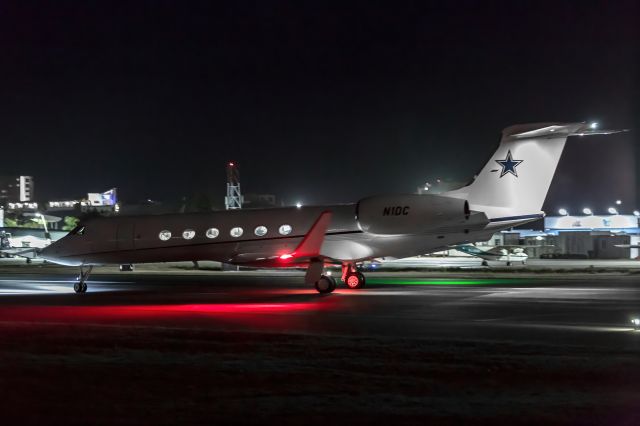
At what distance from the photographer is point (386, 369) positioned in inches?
373

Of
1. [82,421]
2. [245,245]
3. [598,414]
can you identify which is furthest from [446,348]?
[245,245]

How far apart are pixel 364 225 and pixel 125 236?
918 centimetres

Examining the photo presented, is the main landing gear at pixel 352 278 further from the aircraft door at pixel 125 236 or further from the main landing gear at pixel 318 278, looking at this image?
the aircraft door at pixel 125 236

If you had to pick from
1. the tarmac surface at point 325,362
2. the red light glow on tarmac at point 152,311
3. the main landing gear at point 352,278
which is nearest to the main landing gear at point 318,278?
the main landing gear at point 352,278

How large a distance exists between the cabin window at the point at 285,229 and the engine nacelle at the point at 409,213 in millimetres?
2443

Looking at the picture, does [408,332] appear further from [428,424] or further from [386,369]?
[428,424]

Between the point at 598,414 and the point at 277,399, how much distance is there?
10.9 ft

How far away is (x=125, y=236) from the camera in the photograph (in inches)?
1049

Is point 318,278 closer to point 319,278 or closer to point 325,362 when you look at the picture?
point 319,278

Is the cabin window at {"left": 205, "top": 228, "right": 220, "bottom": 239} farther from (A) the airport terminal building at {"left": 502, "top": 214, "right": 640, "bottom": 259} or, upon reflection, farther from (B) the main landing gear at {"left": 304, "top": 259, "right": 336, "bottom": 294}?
(A) the airport terminal building at {"left": 502, "top": 214, "right": 640, "bottom": 259}

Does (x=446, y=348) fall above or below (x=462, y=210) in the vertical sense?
below

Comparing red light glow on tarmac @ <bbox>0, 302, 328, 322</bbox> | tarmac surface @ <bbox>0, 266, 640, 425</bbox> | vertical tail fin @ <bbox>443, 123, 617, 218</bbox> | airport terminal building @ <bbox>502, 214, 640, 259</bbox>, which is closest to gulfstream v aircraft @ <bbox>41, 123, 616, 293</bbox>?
vertical tail fin @ <bbox>443, 123, 617, 218</bbox>

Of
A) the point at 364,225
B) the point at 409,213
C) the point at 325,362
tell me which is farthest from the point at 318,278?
the point at 325,362

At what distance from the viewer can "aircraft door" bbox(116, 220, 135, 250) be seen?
26.6 metres
